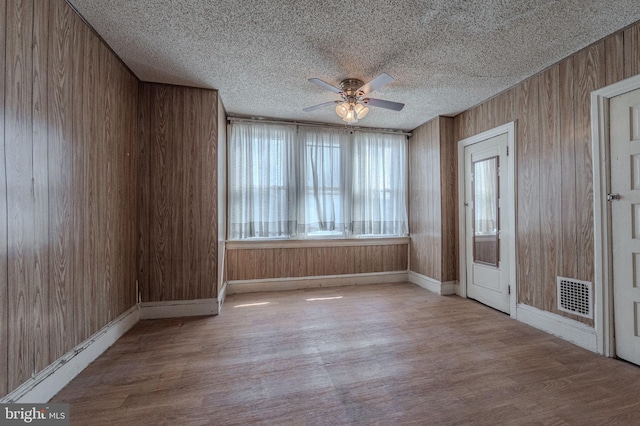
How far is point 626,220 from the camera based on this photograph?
2070 millimetres

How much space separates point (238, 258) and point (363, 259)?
6.77 feet

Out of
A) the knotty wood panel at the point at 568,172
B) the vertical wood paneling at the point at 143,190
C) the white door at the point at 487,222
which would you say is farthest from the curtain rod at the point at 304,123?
the knotty wood panel at the point at 568,172

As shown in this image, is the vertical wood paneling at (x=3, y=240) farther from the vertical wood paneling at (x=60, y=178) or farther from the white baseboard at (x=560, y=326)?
the white baseboard at (x=560, y=326)

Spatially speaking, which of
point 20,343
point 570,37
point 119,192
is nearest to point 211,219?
point 119,192

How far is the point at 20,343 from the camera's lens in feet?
4.76

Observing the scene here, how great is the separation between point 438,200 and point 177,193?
11.7ft

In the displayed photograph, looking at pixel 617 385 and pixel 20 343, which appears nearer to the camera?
pixel 20 343

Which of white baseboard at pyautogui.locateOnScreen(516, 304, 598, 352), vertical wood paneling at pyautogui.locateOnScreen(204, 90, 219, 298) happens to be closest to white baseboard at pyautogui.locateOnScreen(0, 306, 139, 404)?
vertical wood paneling at pyautogui.locateOnScreen(204, 90, 219, 298)

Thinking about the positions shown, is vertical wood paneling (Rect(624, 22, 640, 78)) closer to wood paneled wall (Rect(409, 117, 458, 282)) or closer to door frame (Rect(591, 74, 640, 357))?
door frame (Rect(591, 74, 640, 357))

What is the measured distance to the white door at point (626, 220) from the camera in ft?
6.64

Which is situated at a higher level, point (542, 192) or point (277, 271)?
point (542, 192)

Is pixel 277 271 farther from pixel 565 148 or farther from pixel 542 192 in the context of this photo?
pixel 565 148

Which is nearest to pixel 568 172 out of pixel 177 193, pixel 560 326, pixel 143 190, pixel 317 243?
pixel 560 326

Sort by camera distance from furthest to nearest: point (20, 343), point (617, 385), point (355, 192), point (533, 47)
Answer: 1. point (355, 192)
2. point (533, 47)
3. point (617, 385)
4. point (20, 343)
